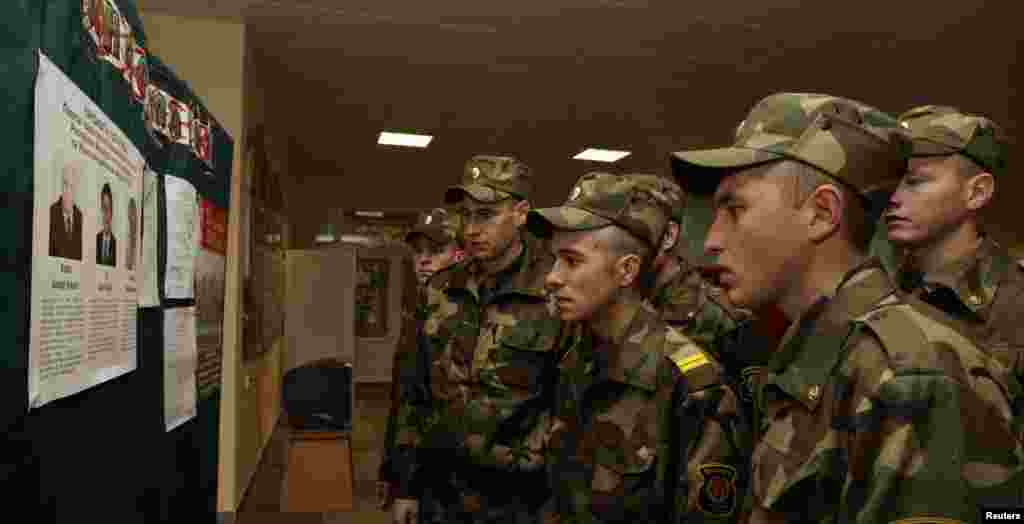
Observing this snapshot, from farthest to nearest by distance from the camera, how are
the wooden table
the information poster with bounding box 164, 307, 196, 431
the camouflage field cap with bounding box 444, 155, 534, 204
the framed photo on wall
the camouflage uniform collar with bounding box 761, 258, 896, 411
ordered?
1. the framed photo on wall
2. the wooden table
3. the camouflage field cap with bounding box 444, 155, 534, 204
4. the information poster with bounding box 164, 307, 196, 431
5. the camouflage uniform collar with bounding box 761, 258, 896, 411

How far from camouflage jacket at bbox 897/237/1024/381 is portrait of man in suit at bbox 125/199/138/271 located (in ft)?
5.81

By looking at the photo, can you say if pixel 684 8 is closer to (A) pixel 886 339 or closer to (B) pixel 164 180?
(B) pixel 164 180

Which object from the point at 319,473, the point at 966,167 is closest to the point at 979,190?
the point at 966,167

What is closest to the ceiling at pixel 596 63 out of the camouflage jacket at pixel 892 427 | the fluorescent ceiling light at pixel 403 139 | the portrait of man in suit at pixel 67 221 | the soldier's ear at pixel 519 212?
the fluorescent ceiling light at pixel 403 139

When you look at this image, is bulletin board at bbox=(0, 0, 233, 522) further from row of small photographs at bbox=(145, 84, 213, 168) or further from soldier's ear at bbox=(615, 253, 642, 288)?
soldier's ear at bbox=(615, 253, 642, 288)

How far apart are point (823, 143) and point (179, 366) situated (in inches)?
68.3

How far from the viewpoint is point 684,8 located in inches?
184

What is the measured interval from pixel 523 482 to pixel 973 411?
1.60 meters

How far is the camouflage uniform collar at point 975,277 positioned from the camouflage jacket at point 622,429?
27.4 inches

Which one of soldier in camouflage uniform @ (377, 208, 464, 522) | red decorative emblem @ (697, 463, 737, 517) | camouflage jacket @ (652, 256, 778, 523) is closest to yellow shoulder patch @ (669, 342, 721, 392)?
camouflage jacket @ (652, 256, 778, 523)

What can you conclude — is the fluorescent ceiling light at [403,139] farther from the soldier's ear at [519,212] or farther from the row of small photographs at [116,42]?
the row of small photographs at [116,42]

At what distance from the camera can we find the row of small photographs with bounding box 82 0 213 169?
1484mm

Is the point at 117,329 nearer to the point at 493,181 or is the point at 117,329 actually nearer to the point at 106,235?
the point at 106,235

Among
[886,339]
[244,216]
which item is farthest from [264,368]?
[886,339]
